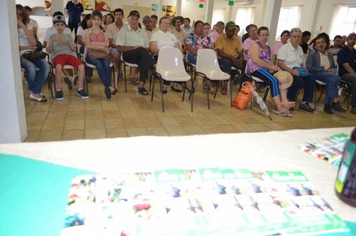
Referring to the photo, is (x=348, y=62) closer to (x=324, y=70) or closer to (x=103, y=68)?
(x=324, y=70)

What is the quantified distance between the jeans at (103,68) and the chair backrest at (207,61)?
1.54 meters

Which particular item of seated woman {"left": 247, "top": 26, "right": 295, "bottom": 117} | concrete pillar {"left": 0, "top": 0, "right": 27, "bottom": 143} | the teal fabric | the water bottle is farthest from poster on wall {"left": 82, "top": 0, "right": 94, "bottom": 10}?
the water bottle

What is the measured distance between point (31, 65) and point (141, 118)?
69.5 inches

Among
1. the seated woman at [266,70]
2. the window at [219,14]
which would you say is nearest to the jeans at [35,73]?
the seated woman at [266,70]

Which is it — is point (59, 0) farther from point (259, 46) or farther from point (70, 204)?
point (70, 204)

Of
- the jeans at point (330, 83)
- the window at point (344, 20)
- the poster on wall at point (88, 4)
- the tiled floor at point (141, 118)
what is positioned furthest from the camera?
the poster on wall at point (88, 4)

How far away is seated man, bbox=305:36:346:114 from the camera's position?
15.0 feet

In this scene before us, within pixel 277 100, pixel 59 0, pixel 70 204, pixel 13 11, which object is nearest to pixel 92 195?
pixel 70 204

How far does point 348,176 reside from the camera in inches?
27.7

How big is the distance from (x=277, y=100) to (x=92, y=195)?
13.0ft

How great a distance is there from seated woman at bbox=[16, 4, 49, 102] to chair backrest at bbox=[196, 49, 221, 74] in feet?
7.99

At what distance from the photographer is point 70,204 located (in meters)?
0.69

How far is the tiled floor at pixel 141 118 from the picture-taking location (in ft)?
10.3

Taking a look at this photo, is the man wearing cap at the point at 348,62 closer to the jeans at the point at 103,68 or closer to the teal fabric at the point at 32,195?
the jeans at the point at 103,68
